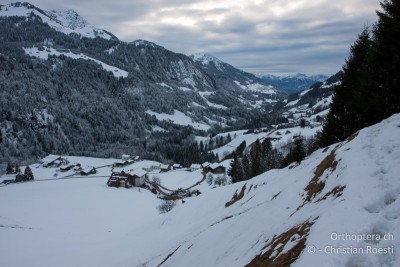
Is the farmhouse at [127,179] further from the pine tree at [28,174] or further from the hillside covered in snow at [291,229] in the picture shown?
the hillside covered in snow at [291,229]

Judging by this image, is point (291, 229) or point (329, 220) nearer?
point (329, 220)

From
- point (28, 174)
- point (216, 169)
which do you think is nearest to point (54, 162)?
point (28, 174)

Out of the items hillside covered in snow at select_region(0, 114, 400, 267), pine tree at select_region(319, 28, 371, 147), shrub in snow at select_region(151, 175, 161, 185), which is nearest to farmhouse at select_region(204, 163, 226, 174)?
shrub in snow at select_region(151, 175, 161, 185)

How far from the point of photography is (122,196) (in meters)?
88.9

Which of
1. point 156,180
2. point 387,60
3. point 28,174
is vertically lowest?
point 156,180

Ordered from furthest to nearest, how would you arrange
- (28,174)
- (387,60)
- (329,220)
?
(28,174)
(387,60)
(329,220)

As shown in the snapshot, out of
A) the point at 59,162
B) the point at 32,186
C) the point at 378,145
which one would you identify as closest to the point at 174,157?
the point at 59,162

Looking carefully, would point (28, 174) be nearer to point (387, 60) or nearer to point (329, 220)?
point (387, 60)

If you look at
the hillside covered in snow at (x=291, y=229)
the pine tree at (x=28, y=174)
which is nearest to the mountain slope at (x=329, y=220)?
the hillside covered in snow at (x=291, y=229)

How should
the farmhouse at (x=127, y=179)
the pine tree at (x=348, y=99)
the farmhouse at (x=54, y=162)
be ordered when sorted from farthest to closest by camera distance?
the farmhouse at (x=54, y=162) < the farmhouse at (x=127, y=179) < the pine tree at (x=348, y=99)

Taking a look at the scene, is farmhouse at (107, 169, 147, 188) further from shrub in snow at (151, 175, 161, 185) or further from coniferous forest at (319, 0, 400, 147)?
coniferous forest at (319, 0, 400, 147)

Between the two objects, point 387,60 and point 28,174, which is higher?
point 387,60

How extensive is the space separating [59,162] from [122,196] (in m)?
71.9

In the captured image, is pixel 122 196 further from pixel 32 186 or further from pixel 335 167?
pixel 335 167
